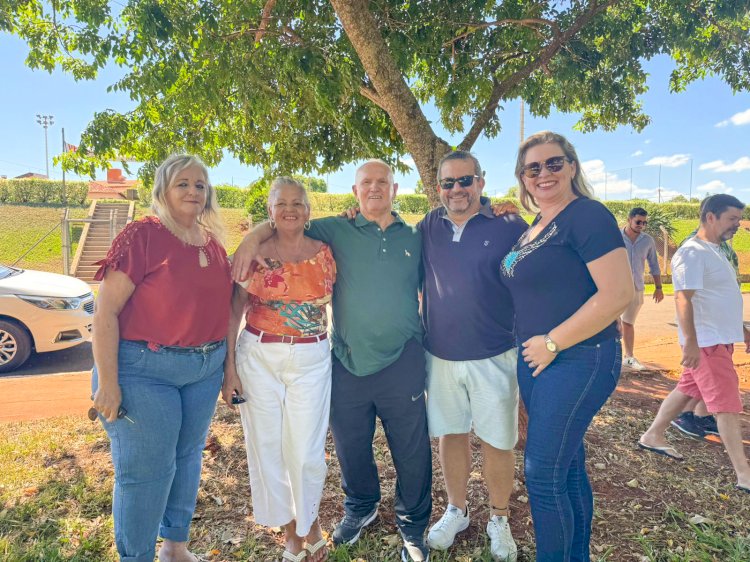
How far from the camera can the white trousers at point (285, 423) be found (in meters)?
2.47

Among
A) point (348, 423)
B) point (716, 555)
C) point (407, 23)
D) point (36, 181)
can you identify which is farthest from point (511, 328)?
point (36, 181)

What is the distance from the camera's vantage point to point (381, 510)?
123 inches

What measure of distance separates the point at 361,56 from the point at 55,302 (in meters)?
5.70

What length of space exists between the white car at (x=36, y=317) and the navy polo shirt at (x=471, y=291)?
6.20 meters

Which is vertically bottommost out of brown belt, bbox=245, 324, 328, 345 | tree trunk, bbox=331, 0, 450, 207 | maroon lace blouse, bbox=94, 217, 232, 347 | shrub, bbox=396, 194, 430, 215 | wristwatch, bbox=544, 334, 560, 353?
brown belt, bbox=245, 324, 328, 345

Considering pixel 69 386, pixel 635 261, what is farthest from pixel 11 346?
pixel 635 261

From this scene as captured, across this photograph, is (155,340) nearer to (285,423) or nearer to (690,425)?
(285,423)

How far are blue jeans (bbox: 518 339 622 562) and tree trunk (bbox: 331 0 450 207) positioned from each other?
1.98 metres

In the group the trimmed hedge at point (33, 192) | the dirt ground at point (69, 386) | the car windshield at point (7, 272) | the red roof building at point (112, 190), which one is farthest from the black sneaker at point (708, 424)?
the trimmed hedge at point (33, 192)

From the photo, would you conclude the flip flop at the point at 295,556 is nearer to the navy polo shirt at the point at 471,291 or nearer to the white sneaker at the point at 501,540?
the white sneaker at the point at 501,540

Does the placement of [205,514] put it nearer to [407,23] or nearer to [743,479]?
[743,479]

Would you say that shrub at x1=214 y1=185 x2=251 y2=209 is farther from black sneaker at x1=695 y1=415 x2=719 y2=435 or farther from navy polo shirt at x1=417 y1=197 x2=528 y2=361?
navy polo shirt at x1=417 y1=197 x2=528 y2=361

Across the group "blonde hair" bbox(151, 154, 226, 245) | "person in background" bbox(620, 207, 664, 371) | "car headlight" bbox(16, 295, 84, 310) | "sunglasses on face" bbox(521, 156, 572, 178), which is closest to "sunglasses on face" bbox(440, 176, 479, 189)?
"sunglasses on face" bbox(521, 156, 572, 178)

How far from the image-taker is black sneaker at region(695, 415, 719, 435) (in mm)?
4251
